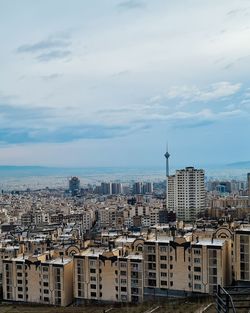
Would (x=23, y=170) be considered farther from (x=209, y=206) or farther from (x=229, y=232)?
(x=229, y=232)

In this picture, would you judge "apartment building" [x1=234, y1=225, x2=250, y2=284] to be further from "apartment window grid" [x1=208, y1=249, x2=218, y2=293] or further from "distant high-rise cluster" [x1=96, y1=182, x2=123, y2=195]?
"distant high-rise cluster" [x1=96, y1=182, x2=123, y2=195]

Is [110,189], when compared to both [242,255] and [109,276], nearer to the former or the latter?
[109,276]

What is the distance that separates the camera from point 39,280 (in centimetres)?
858

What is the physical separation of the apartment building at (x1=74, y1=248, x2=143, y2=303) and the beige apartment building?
9.4 inches

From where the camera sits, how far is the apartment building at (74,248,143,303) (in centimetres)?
822

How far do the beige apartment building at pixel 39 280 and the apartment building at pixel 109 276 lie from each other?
9.4 inches

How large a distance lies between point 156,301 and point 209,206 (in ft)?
52.3

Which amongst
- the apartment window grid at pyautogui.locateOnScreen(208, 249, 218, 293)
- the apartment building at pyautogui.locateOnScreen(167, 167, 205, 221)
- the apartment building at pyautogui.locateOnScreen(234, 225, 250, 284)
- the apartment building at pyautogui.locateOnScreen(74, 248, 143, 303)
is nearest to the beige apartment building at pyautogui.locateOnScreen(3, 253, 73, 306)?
the apartment building at pyautogui.locateOnScreen(74, 248, 143, 303)

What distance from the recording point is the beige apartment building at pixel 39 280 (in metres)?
8.46

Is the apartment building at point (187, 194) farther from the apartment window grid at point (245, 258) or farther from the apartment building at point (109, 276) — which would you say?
the apartment building at point (109, 276)

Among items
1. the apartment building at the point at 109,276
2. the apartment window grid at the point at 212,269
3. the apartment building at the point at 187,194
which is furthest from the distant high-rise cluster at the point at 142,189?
the apartment window grid at the point at 212,269

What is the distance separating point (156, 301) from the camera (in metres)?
7.89

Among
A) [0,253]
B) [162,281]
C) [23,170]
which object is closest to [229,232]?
[162,281]

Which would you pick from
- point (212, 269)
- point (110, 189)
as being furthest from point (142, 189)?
point (212, 269)
